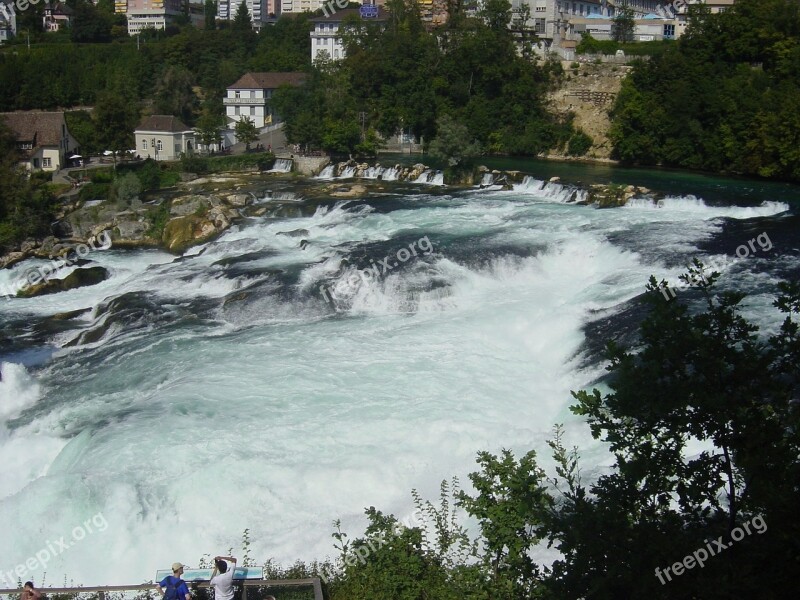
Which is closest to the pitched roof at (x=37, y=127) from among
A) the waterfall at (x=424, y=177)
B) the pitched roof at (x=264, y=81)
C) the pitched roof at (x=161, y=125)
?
the pitched roof at (x=161, y=125)

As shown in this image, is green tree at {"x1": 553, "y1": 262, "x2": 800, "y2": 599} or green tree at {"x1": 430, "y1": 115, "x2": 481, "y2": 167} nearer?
green tree at {"x1": 553, "y1": 262, "x2": 800, "y2": 599}

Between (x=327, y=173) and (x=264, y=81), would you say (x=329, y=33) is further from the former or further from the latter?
(x=327, y=173)

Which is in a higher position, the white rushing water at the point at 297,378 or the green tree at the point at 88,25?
the green tree at the point at 88,25

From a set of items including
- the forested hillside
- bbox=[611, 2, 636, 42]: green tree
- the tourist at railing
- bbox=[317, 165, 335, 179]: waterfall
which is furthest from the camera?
bbox=[611, 2, 636, 42]: green tree

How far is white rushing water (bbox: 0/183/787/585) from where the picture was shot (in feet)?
47.5

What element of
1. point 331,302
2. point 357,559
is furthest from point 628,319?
point 357,559
